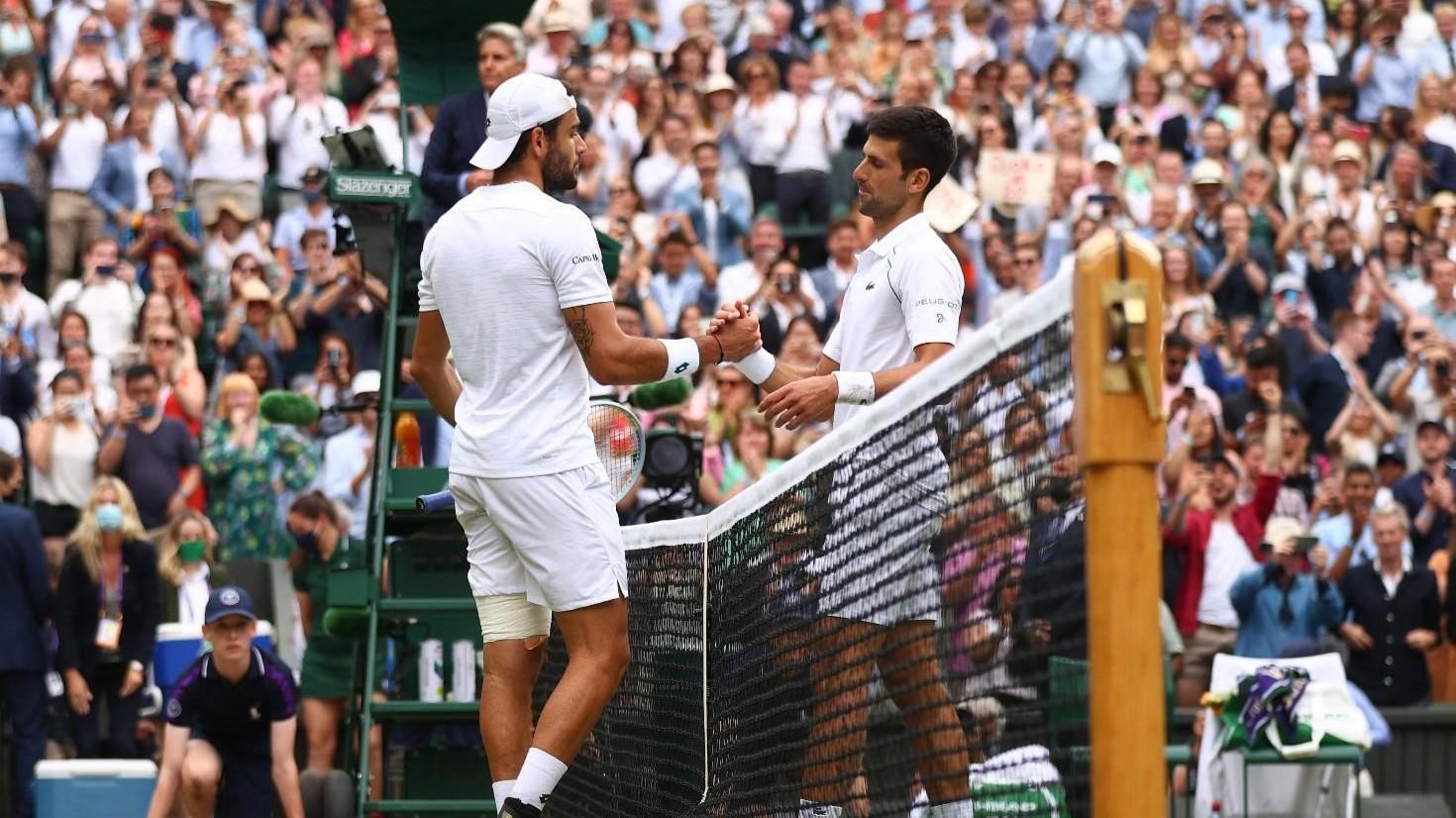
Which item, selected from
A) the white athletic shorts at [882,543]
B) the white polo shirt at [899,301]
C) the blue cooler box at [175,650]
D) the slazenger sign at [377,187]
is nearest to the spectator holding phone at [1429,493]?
the blue cooler box at [175,650]

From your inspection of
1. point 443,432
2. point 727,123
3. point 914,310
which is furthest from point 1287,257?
point 914,310

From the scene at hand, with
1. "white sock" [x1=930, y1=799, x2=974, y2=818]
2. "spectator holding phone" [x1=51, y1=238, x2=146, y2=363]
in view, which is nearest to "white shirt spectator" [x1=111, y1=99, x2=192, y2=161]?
"spectator holding phone" [x1=51, y1=238, x2=146, y2=363]

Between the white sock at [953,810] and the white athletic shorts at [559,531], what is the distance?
168cm

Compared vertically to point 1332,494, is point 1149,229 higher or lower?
higher

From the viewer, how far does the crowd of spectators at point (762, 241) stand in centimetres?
1536

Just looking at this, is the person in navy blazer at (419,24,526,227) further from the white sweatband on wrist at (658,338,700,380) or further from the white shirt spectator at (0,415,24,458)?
the white shirt spectator at (0,415,24,458)

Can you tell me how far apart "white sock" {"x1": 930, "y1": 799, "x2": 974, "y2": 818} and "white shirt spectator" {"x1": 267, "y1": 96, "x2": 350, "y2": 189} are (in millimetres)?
15676

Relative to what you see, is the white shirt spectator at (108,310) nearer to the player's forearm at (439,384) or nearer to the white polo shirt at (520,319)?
the player's forearm at (439,384)

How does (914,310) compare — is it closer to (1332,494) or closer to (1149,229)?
(1332,494)

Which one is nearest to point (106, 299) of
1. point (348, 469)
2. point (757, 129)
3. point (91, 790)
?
point (348, 469)

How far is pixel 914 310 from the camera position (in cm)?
714

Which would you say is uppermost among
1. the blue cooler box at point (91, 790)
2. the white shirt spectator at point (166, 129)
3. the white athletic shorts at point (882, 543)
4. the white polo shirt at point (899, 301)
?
the white shirt spectator at point (166, 129)

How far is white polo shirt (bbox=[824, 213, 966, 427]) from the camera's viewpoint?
7113mm

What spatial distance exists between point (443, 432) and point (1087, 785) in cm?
1013
